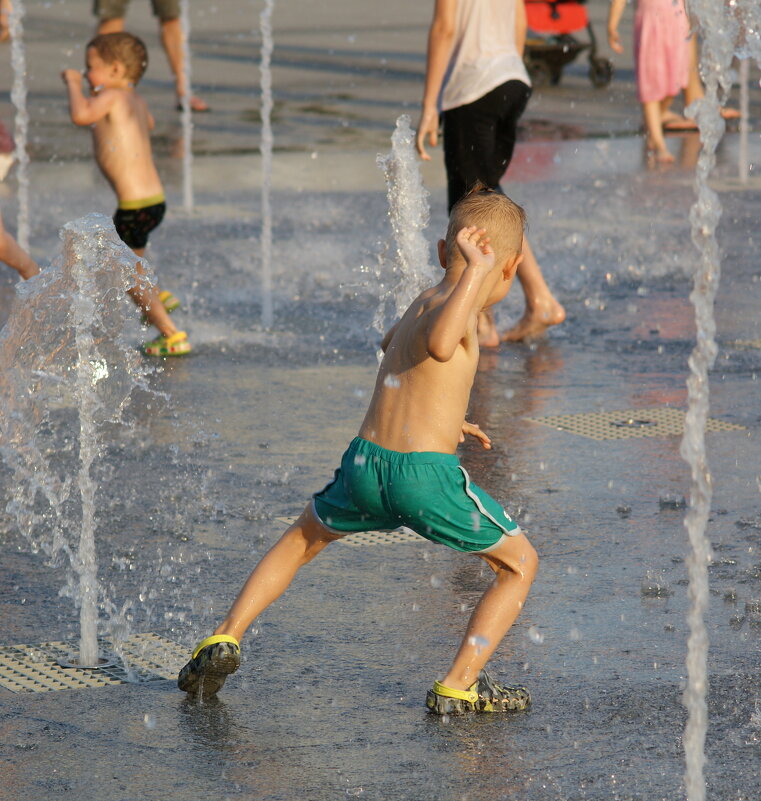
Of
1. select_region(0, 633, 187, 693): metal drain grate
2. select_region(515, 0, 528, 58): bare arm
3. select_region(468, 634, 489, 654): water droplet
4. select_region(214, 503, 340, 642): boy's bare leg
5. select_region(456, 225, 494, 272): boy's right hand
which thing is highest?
select_region(515, 0, 528, 58): bare arm

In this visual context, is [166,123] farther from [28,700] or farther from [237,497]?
[28,700]

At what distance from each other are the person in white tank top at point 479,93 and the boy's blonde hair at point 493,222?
366cm

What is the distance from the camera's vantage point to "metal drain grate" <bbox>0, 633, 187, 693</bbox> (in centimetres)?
405

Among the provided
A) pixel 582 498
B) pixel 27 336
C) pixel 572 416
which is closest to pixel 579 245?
pixel 572 416

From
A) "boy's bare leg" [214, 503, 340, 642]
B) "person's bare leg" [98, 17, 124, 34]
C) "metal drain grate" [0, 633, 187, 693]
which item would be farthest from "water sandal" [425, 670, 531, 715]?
"person's bare leg" [98, 17, 124, 34]

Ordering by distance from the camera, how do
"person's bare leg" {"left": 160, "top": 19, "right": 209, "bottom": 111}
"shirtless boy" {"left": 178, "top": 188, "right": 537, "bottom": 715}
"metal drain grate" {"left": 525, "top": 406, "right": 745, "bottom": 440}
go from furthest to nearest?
"person's bare leg" {"left": 160, "top": 19, "right": 209, "bottom": 111} < "metal drain grate" {"left": 525, "top": 406, "right": 745, "bottom": 440} < "shirtless boy" {"left": 178, "top": 188, "right": 537, "bottom": 715}

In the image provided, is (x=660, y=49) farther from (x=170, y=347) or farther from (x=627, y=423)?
(x=627, y=423)

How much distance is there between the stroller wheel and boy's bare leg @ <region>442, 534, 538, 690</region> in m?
15.0

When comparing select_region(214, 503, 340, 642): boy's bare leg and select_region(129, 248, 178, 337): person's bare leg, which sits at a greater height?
select_region(214, 503, 340, 642): boy's bare leg

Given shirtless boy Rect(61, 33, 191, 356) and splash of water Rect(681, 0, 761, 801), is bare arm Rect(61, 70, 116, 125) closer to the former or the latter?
shirtless boy Rect(61, 33, 191, 356)

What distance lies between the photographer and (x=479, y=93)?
761 cm

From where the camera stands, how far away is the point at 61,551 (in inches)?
198

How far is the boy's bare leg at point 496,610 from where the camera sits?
152 inches

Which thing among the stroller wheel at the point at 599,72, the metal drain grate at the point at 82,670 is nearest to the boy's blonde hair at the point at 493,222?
the metal drain grate at the point at 82,670
